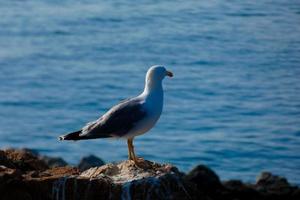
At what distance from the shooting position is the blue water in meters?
20.8

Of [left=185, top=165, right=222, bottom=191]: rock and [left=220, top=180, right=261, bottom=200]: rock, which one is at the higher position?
[left=185, top=165, right=222, bottom=191]: rock

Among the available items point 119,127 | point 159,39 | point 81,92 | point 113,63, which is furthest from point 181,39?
point 119,127

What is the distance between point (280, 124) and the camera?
72.0 feet

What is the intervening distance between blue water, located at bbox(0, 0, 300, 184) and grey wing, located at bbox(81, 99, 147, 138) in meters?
10.1

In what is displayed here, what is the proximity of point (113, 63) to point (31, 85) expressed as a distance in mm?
2247

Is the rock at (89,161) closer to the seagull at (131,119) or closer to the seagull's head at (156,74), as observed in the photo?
the seagull's head at (156,74)

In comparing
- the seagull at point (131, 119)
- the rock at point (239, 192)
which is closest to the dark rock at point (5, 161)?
the seagull at point (131, 119)

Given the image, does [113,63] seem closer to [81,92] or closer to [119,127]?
[81,92]

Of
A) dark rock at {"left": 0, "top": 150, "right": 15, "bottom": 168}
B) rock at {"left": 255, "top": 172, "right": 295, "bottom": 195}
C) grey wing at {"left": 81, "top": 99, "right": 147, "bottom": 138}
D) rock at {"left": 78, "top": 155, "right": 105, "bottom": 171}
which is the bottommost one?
rock at {"left": 255, "top": 172, "right": 295, "bottom": 195}

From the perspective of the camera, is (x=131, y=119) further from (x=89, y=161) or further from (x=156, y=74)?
(x=89, y=161)

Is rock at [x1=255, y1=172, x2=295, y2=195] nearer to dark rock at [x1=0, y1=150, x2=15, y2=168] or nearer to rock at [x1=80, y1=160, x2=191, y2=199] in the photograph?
dark rock at [x1=0, y1=150, x2=15, y2=168]

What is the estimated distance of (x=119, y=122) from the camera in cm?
909

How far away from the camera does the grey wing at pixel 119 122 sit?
9047 millimetres

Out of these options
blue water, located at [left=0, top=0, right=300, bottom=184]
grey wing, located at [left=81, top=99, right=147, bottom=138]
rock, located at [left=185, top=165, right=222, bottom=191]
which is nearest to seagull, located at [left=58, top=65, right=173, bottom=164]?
grey wing, located at [left=81, top=99, right=147, bottom=138]
